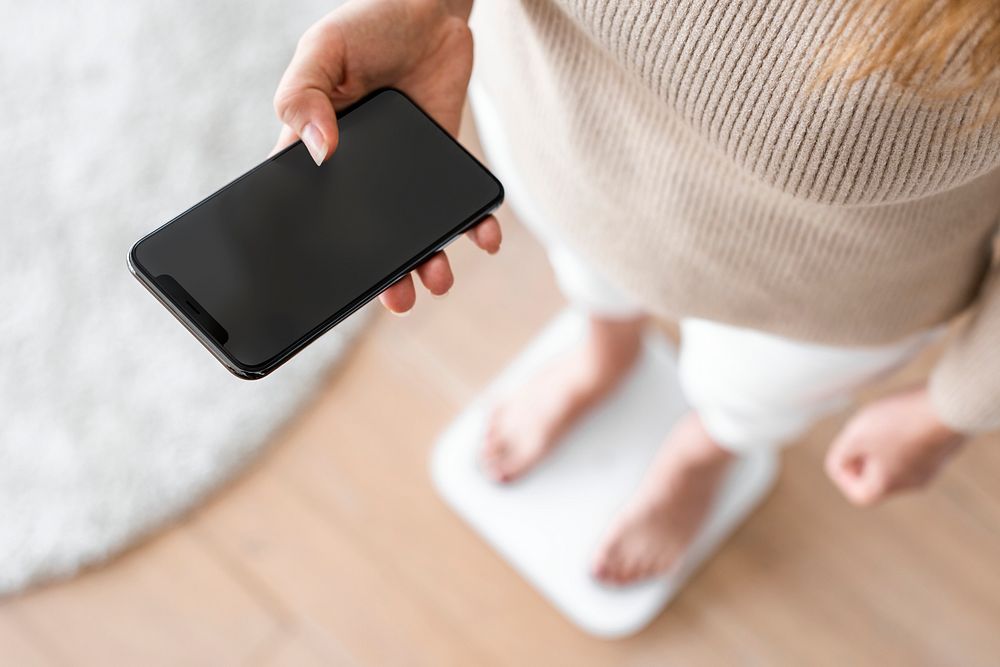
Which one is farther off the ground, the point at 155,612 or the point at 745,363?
the point at 745,363

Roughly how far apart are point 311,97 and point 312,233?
3.5 inches

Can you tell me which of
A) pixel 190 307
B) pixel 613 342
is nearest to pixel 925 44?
pixel 190 307

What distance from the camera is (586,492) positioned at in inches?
40.1

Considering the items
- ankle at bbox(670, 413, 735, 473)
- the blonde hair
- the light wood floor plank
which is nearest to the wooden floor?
the light wood floor plank

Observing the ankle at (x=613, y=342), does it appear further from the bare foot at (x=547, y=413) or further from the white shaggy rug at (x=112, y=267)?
the white shaggy rug at (x=112, y=267)

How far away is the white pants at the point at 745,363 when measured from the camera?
65 cm

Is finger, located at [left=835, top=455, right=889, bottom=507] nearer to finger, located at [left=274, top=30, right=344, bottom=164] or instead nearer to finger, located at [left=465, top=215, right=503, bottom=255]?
finger, located at [left=465, top=215, right=503, bottom=255]

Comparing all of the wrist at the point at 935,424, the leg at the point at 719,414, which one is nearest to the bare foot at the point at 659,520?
the leg at the point at 719,414

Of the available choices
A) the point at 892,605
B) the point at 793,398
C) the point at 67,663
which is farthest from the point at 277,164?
the point at 892,605

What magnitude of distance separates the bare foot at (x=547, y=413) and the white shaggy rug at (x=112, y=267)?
8.4 inches

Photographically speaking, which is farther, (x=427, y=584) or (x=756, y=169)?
(x=427, y=584)

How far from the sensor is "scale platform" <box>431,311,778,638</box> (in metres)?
0.98

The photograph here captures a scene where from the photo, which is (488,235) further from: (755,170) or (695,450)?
(695,450)

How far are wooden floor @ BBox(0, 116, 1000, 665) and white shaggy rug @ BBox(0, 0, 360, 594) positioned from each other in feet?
0.16
